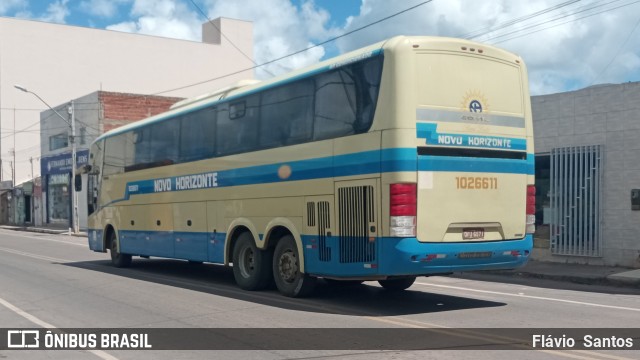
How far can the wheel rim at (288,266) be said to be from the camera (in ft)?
37.6

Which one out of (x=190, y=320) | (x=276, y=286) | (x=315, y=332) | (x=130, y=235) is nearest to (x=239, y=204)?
(x=276, y=286)

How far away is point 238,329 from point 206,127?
5.90 metres

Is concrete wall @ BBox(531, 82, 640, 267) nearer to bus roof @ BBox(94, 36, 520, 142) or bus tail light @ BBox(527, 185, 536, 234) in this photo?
bus tail light @ BBox(527, 185, 536, 234)

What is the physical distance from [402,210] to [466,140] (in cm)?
151

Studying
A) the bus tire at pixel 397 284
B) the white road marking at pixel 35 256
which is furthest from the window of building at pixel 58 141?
the bus tire at pixel 397 284

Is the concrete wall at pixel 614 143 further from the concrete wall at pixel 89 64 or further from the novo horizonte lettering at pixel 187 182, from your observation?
the concrete wall at pixel 89 64

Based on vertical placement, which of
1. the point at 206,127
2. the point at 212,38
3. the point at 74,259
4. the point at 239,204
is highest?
the point at 212,38

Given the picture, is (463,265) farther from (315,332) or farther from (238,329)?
(238,329)

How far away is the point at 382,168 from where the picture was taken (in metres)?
9.44

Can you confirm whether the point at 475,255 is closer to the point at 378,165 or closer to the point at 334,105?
the point at 378,165

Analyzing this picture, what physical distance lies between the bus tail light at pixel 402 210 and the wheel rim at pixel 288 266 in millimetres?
2650

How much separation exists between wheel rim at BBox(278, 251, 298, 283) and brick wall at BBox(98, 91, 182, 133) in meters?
34.7

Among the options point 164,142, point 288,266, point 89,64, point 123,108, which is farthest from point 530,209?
point 89,64

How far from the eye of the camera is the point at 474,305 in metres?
10.9
